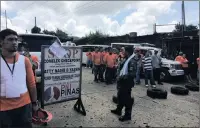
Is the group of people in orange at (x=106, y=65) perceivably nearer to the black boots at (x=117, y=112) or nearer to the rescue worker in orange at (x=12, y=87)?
the black boots at (x=117, y=112)

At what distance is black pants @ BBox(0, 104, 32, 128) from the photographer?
326 centimetres

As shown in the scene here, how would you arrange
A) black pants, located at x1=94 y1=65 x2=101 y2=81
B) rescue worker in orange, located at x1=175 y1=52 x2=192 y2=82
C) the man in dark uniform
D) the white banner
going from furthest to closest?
rescue worker in orange, located at x1=175 y1=52 x2=192 y2=82 < black pants, located at x1=94 y1=65 x2=101 y2=81 < the man in dark uniform < the white banner

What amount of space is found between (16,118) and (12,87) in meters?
0.44

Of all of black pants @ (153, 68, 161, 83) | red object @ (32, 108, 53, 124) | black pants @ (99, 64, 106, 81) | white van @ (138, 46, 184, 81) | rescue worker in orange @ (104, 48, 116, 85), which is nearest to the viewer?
red object @ (32, 108, 53, 124)

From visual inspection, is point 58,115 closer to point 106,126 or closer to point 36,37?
point 106,126

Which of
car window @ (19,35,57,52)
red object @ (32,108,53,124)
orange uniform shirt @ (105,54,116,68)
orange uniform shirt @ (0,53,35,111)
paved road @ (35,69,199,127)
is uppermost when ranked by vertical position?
car window @ (19,35,57,52)

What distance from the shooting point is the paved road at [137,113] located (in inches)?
230

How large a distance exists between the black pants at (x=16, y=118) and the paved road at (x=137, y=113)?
88.4 inches

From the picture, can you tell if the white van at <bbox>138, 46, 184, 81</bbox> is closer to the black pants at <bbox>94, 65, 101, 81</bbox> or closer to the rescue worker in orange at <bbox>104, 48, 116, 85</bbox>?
the rescue worker in orange at <bbox>104, 48, 116, 85</bbox>

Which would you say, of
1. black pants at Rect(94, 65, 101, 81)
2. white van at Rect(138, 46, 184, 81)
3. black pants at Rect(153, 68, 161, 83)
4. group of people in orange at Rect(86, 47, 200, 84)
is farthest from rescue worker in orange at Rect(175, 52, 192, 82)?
black pants at Rect(94, 65, 101, 81)

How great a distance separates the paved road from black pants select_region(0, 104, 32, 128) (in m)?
2.25

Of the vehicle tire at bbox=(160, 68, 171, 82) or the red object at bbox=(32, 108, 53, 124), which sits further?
the vehicle tire at bbox=(160, 68, 171, 82)

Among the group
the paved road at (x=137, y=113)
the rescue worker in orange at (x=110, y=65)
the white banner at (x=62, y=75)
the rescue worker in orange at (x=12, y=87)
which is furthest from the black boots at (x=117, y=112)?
the rescue worker in orange at (x=110, y=65)

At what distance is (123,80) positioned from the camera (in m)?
6.18
